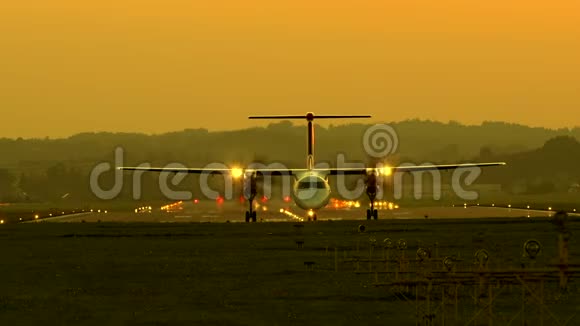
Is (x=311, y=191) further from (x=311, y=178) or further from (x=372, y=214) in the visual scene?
(x=372, y=214)

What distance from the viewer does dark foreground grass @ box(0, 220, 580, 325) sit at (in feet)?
131

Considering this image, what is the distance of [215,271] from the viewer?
56.6 m

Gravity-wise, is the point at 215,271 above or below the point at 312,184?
below

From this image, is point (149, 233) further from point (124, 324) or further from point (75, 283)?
point (124, 324)

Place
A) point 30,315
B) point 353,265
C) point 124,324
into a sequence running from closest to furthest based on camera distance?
point 124,324
point 30,315
point 353,265

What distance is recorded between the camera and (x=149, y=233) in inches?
3551

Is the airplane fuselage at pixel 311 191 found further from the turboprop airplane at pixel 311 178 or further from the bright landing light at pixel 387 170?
the bright landing light at pixel 387 170

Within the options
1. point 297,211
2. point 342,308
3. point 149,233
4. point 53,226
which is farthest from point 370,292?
point 297,211

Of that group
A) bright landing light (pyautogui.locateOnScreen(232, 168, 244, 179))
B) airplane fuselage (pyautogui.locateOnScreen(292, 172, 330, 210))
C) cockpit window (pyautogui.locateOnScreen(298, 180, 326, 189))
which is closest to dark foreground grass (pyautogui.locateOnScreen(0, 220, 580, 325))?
airplane fuselage (pyautogui.locateOnScreen(292, 172, 330, 210))

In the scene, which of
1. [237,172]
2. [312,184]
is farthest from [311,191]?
[237,172]

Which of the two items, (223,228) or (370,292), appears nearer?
(370,292)

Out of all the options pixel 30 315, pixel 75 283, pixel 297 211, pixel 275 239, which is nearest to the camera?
pixel 30 315

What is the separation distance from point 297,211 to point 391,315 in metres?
93.6

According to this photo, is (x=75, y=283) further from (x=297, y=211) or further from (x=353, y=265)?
(x=297, y=211)
